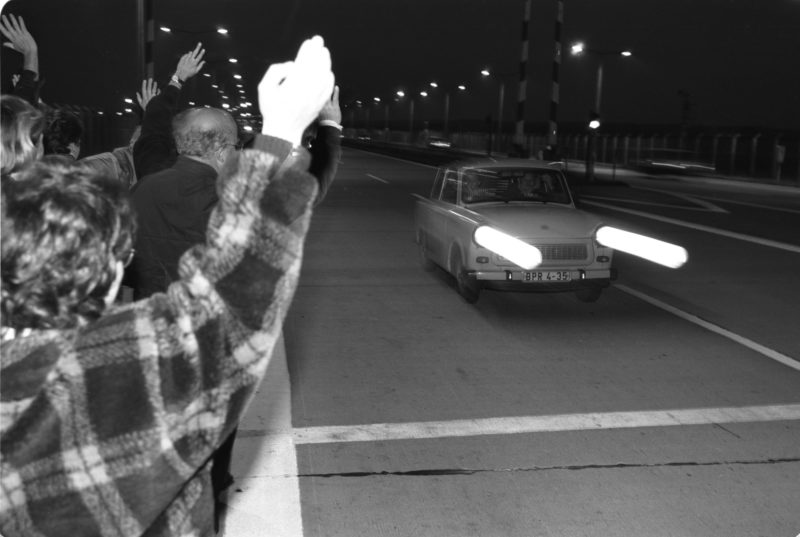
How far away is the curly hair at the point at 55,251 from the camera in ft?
5.03

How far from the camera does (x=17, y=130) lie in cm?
234

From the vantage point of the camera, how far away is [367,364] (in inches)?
307

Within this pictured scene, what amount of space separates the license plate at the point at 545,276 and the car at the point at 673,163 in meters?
38.3

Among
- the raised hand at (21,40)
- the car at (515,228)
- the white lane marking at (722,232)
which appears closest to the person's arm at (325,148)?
the raised hand at (21,40)

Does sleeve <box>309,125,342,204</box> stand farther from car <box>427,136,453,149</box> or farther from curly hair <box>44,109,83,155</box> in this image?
car <box>427,136,453,149</box>

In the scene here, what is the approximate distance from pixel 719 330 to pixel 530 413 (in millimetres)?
3634

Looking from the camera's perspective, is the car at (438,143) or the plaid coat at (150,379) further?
the car at (438,143)

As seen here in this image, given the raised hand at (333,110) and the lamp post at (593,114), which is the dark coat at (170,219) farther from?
the lamp post at (593,114)

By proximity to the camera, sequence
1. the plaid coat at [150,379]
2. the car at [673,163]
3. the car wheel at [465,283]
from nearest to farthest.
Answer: the plaid coat at [150,379] → the car wheel at [465,283] → the car at [673,163]

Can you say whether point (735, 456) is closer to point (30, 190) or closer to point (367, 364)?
point (367, 364)

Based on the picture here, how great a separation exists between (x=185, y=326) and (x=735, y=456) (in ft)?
15.8

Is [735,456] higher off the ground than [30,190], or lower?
lower

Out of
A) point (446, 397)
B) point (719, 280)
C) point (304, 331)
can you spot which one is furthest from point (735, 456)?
point (719, 280)

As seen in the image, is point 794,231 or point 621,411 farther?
point 794,231
